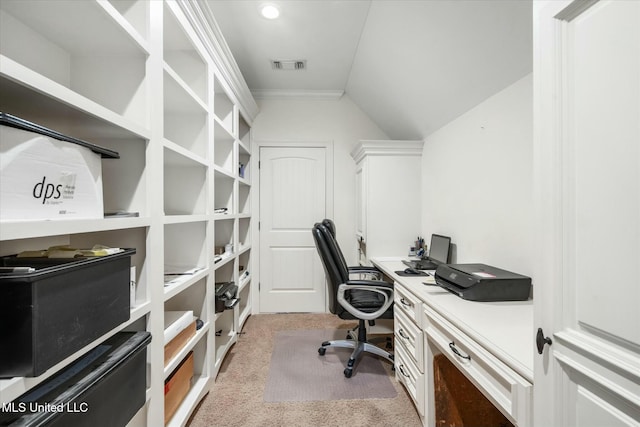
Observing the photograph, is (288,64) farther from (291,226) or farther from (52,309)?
(52,309)

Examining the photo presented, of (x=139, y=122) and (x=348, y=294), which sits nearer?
(x=139, y=122)

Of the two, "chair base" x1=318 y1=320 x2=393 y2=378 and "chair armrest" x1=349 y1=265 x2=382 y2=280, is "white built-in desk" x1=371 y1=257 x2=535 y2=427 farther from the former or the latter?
"chair armrest" x1=349 y1=265 x2=382 y2=280

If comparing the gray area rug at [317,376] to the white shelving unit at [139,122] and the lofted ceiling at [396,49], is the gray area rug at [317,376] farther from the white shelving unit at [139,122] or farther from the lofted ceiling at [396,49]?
the lofted ceiling at [396,49]

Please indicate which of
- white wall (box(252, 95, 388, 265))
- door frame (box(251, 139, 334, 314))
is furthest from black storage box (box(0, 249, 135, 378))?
white wall (box(252, 95, 388, 265))

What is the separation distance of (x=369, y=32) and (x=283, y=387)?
2755 mm

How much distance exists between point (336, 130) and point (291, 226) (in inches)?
52.2

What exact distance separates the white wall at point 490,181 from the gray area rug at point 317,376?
113 centimetres

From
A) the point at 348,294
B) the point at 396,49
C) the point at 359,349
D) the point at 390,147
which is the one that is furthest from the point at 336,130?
the point at 359,349

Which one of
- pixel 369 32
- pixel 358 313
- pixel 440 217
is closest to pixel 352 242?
pixel 440 217

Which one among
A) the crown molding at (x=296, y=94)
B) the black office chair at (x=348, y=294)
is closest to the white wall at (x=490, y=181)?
the black office chair at (x=348, y=294)

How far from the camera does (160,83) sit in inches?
43.9

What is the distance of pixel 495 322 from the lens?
1073 millimetres

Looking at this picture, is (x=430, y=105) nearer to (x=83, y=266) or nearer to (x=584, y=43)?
(x=584, y=43)

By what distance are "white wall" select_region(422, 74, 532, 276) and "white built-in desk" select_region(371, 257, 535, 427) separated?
444 mm
